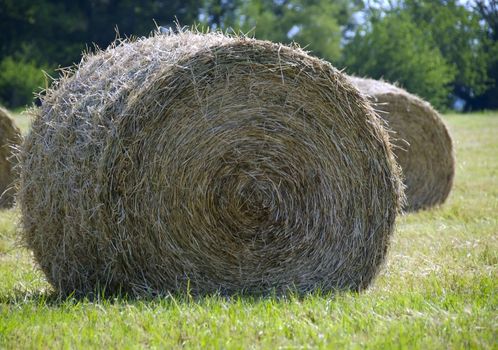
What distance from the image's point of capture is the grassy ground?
3.93 m

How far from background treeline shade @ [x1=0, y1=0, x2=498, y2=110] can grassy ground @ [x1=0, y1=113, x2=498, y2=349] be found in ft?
53.3

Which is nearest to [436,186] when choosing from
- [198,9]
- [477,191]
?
[477,191]

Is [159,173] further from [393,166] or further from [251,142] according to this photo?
[393,166]

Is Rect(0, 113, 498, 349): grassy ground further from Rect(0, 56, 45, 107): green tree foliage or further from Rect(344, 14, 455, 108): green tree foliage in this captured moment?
Rect(344, 14, 455, 108): green tree foliage

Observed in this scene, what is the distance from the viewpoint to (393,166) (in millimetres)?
5645

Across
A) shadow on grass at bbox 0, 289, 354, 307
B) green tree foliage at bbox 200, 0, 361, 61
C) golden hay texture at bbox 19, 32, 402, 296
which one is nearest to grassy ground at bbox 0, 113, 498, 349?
shadow on grass at bbox 0, 289, 354, 307

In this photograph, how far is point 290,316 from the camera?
14.1 ft

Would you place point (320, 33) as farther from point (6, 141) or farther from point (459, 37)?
point (6, 141)

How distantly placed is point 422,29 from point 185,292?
43310 millimetres

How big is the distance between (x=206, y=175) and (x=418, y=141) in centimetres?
552

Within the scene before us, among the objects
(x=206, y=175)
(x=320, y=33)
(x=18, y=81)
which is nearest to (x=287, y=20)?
(x=320, y=33)

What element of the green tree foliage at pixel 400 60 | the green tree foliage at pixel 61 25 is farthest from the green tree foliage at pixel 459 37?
the green tree foliage at pixel 61 25

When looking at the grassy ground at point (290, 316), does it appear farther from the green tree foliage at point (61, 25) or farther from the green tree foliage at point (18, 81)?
the green tree foliage at point (61, 25)

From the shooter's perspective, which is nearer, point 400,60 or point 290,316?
point 290,316
